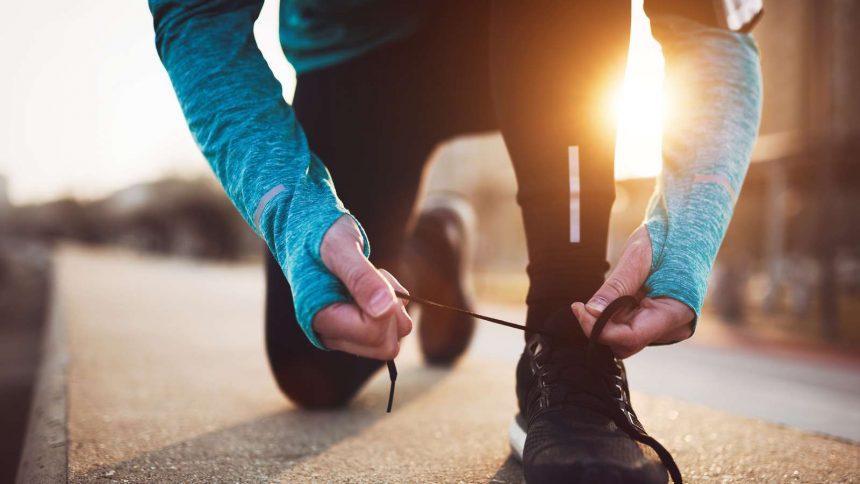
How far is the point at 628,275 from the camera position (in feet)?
2.16

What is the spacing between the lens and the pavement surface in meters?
0.82

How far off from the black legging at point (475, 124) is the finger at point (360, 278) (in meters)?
0.32

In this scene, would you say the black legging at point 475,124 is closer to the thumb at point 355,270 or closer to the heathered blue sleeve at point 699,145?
the heathered blue sleeve at point 699,145

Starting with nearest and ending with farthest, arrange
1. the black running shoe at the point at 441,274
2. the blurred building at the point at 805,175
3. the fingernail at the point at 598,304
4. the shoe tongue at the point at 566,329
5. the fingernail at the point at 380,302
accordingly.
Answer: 1. the fingernail at the point at 380,302
2. the fingernail at the point at 598,304
3. the shoe tongue at the point at 566,329
4. the black running shoe at the point at 441,274
5. the blurred building at the point at 805,175

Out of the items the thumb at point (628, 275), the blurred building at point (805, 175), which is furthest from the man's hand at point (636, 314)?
the blurred building at point (805, 175)

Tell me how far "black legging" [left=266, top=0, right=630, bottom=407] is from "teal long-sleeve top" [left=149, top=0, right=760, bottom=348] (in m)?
0.11

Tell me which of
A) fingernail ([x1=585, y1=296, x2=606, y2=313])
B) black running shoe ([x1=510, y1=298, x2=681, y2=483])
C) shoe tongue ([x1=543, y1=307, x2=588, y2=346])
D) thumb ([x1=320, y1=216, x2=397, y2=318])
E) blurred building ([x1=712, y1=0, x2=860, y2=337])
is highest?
thumb ([x1=320, y1=216, x2=397, y2=318])

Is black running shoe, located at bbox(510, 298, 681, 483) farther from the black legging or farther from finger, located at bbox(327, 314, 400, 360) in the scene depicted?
finger, located at bbox(327, 314, 400, 360)

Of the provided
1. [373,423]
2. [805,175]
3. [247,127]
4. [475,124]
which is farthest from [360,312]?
[805,175]

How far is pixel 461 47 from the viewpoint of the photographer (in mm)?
1266

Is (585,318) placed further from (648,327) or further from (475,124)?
(475,124)

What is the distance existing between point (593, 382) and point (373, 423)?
55cm

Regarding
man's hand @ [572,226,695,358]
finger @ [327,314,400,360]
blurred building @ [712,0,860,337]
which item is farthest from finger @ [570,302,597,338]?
blurred building @ [712,0,860,337]

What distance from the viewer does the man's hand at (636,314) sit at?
2.02 ft
